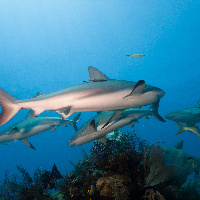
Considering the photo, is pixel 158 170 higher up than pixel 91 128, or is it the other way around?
pixel 91 128

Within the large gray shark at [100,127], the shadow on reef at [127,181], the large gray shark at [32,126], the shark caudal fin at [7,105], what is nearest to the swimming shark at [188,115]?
the shadow on reef at [127,181]

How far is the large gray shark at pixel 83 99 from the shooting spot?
392 cm

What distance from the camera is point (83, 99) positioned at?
398cm

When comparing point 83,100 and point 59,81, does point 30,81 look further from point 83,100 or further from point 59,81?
point 83,100

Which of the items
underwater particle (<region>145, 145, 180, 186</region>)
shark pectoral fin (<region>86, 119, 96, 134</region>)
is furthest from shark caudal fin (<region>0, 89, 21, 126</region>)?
underwater particle (<region>145, 145, 180, 186</region>)

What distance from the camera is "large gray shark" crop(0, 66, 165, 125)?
12.9 ft

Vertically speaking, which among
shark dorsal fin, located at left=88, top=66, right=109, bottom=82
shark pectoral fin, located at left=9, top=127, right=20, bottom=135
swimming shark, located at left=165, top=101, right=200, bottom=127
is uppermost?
swimming shark, located at left=165, top=101, right=200, bottom=127

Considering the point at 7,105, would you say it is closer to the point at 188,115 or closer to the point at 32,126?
the point at 32,126

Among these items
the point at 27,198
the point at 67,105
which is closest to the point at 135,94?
the point at 67,105

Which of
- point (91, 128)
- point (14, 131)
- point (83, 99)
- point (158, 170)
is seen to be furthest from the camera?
point (14, 131)

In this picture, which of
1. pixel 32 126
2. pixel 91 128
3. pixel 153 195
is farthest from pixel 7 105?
pixel 32 126

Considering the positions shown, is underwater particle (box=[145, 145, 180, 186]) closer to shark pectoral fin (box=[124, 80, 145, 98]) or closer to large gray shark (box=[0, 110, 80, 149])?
shark pectoral fin (box=[124, 80, 145, 98])

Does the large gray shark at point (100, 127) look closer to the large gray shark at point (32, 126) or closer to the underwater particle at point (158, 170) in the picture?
the underwater particle at point (158, 170)

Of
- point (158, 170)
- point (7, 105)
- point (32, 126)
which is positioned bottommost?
point (158, 170)
